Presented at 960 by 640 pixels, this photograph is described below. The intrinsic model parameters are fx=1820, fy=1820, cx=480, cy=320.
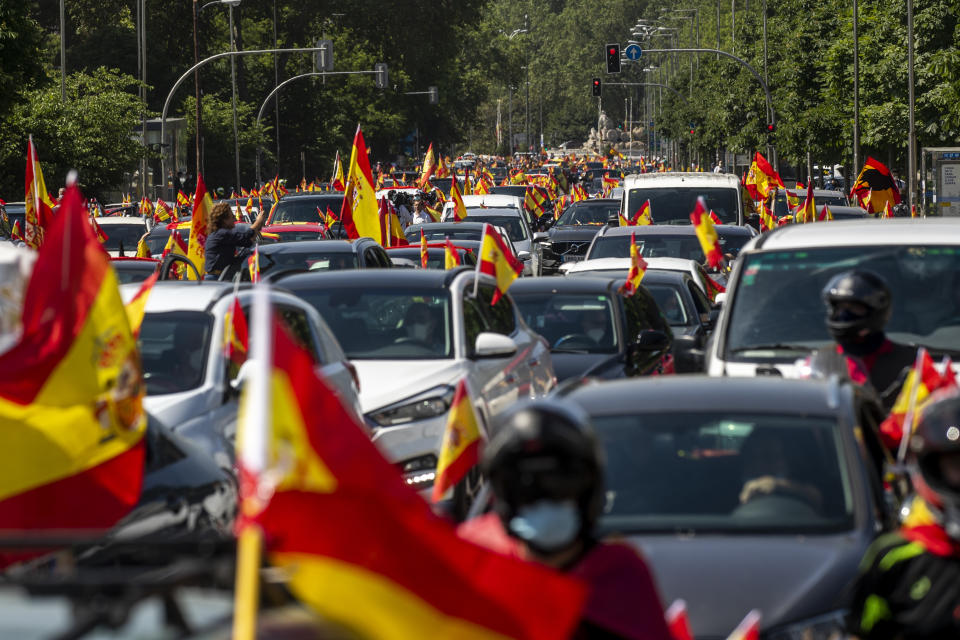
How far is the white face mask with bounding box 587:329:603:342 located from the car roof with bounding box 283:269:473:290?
2141mm

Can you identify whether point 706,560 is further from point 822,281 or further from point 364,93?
point 364,93

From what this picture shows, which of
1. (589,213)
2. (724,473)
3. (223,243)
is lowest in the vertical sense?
(724,473)

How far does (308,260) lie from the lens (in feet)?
58.9

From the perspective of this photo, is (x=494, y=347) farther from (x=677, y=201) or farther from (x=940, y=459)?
(x=677, y=201)

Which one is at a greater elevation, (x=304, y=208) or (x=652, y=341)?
(x=304, y=208)

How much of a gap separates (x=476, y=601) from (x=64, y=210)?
2.95 meters

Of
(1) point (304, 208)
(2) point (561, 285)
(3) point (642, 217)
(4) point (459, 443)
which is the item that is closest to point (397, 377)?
(4) point (459, 443)

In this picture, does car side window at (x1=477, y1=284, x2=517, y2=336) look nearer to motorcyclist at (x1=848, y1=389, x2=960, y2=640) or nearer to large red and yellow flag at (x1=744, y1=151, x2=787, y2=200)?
motorcyclist at (x1=848, y1=389, x2=960, y2=640)

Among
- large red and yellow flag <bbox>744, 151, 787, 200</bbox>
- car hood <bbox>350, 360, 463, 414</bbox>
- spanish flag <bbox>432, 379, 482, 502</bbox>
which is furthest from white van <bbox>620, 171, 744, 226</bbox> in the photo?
spanish flag <bbox>432, 379, 482, 502</bbox>

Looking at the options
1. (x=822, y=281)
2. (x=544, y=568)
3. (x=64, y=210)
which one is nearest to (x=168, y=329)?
(x=822, y=281)

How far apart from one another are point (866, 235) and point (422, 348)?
3.11 metres

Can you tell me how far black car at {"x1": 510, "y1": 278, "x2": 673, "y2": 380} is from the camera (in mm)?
13898

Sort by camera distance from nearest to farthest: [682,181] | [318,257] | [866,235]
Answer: [866,235] → [318,257] → [682,181]

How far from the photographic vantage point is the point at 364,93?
93.1 m
